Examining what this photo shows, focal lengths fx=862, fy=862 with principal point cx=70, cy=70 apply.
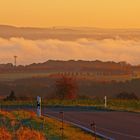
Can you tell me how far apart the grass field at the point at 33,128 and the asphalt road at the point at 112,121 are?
4.08ft

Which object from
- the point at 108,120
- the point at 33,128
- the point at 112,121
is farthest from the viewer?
the point at 108,120

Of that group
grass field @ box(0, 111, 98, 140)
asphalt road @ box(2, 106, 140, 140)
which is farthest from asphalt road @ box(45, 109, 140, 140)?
grass field @ box(0, 111, 98, 140)

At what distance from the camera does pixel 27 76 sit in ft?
534

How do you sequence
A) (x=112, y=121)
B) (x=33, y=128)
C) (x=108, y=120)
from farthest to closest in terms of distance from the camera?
(x=108, y=120) < (x=112, y=121) < (x=33, y=128)

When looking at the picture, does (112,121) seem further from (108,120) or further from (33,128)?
(33,128)

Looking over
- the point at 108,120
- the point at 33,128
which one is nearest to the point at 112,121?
the point at 108,120

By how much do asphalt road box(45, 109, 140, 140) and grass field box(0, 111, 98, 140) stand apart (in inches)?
49.0

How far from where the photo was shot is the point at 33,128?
30.0 meters

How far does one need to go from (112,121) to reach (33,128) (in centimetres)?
796

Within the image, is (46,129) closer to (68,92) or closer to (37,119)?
(37,119)

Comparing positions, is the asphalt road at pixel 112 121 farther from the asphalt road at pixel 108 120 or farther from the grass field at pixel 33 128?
the grass field at pixel 33 128

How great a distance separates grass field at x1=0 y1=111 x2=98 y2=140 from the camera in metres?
25.4

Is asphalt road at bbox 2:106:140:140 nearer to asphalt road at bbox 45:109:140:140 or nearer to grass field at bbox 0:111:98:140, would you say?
asphalt road at bbox 45:109:140:140

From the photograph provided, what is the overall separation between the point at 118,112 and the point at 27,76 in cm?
11903
